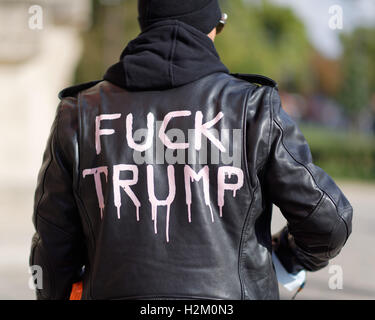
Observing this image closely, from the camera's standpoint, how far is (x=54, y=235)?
1.72 metres

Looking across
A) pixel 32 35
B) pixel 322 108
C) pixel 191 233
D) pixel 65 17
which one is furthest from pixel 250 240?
pixel 322 108

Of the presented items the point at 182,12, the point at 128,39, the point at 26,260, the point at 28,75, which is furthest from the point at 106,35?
the point at 182,12

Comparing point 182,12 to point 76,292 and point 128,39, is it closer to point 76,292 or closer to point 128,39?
point 76,292

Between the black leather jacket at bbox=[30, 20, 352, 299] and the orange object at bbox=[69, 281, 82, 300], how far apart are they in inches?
3.2

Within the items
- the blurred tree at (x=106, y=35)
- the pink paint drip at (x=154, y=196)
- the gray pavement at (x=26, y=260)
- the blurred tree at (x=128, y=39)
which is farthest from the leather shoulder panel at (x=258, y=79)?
the blurred tree at (x=106, y=35)

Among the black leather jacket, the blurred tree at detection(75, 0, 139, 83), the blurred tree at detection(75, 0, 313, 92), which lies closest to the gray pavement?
the black leather jacket

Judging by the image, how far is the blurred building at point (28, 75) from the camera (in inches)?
272

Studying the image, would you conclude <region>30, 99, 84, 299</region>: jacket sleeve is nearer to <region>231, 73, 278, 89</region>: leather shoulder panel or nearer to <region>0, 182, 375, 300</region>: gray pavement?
<region>231, 73, 278, 89</region>: leather shoulder panel

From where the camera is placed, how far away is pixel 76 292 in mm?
Answer: 1742

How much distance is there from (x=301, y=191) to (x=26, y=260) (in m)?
4.94

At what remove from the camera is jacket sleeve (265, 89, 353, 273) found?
5.26ft

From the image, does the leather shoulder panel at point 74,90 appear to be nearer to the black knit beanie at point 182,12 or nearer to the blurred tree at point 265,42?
the black knit beanie at point 182,12

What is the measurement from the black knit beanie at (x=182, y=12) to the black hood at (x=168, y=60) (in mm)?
28
